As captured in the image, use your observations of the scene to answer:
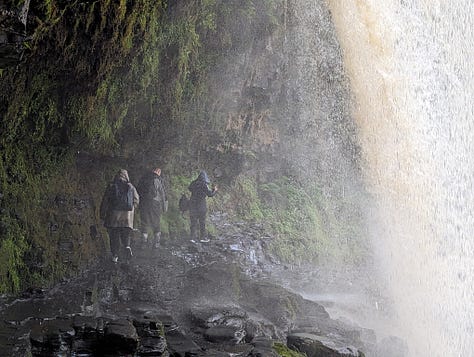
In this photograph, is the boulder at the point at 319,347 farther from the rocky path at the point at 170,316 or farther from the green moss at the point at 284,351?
the green moss at the point at 284,351

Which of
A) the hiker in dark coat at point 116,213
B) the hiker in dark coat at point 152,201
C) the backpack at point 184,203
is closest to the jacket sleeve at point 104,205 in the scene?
the hiker in dark coat at point 116,213

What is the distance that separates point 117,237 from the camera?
11102 mm

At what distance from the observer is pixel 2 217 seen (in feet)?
30.4

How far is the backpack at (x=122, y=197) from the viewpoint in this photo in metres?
10.7

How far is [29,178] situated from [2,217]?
3.87ft

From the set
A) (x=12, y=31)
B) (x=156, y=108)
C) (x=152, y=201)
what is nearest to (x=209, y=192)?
(x=152, y=201)

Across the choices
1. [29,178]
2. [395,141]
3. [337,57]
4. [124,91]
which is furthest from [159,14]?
[395,141]

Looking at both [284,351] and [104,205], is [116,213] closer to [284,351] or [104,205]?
[104,205]

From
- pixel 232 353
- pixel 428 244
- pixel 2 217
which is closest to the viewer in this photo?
pixel 232 353

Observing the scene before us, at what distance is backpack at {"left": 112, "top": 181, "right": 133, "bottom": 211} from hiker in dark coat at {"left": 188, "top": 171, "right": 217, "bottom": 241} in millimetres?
2999

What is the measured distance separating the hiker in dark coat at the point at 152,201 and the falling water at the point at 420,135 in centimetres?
670

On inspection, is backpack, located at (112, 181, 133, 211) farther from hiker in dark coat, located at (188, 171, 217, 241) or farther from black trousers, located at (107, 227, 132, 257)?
hiker in dark coat, located at (188, 171, 217, 241)

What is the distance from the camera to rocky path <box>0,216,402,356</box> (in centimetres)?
627

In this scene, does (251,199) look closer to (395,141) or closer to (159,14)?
(395,141)
